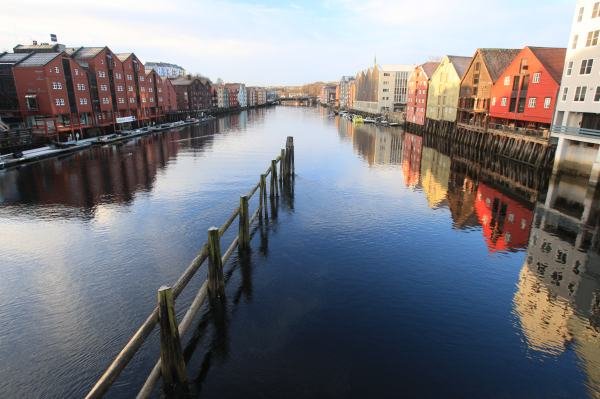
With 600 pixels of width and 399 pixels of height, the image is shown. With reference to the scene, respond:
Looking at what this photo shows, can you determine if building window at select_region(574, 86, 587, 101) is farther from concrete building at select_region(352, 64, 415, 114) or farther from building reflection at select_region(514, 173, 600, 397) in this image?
concrete building at select_region(352, 64, 415, 114)

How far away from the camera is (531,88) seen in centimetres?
5384

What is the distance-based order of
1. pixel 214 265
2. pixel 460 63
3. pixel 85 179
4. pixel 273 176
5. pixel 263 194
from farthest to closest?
pixel 460 63, pixel 85 179, pixel 273 176, pixel 263 194, pixel 214 265

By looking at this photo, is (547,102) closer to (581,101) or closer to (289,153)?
(581,101)

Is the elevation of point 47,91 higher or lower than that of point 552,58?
lower

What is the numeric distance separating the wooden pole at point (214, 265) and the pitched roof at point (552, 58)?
5432cm

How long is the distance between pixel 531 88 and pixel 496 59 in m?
20.1

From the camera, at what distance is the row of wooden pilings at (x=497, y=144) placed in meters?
48.2

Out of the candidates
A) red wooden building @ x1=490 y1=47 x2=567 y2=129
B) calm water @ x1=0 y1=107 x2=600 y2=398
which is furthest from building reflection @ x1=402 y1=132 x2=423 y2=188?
red wooden building @ x1=490 y1=47 x2=567 y2=129

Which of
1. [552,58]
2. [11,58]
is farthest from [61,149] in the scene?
[552,58]

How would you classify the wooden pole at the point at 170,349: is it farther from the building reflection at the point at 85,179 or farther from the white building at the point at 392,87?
the white building at the point at 392,87

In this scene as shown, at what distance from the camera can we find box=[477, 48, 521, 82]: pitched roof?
68.7 m

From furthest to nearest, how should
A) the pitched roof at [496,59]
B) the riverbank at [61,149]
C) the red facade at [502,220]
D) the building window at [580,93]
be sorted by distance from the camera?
the pitched roof at [496,59] → the riverbank at [61,149] → the building window at [580,93] → the red facade at [502,220]

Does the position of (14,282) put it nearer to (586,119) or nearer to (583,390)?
(583,390)

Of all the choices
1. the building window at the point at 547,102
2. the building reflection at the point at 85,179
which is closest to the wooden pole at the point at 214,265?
the building reflection at the point at 85,179
